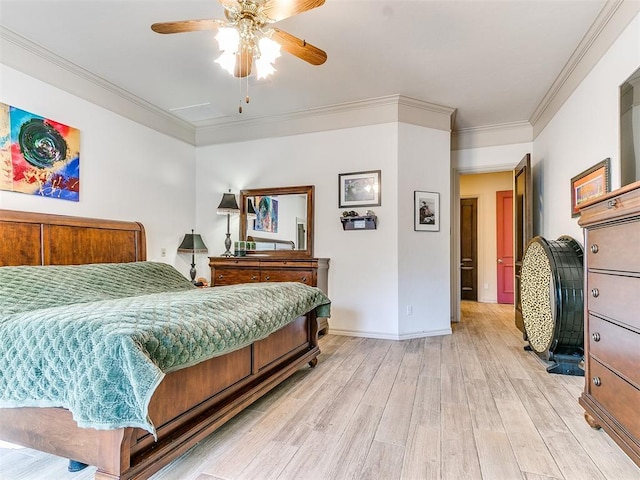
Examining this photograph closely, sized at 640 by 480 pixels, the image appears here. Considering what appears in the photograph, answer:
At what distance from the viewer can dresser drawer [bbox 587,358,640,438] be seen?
146 centimetres

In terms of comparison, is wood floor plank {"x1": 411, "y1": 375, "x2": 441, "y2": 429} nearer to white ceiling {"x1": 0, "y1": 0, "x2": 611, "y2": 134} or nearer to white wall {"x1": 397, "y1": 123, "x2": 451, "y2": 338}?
white wall {"x1": 397, "y1": 123, "x2": 451, "y2": 338}

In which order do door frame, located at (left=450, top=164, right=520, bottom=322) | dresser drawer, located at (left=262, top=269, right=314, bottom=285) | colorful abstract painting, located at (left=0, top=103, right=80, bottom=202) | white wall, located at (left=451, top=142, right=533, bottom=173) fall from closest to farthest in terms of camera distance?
Answer: colorful abstract painting, located at (left=0, top=103, right=80, bottom=202) → dresser drawer, located at (left=262, top=269, right=314, bottom=285) → white wall, located at (left=451, top=142, right=533, bottom=173) → door frame, located at (left=450, top=164, right=520, bottom=322)

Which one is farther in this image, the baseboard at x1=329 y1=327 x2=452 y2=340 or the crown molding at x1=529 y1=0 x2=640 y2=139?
the baseboard at x1=329 y1=327 x2=452 y2=340

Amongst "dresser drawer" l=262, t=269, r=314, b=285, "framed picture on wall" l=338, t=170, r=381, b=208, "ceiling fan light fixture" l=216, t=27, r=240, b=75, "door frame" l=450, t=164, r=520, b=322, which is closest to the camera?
"ceiling fan light fixture" l=216, t=27, r=240, b=75

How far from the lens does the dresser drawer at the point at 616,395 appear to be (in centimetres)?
146

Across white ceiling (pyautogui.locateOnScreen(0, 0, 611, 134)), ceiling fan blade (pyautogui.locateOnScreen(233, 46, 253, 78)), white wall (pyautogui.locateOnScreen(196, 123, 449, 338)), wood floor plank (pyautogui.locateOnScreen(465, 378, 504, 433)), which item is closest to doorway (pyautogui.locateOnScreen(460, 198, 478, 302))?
white ceiling (pyautogui.locateOnScreen(0, 0, 611, 134))

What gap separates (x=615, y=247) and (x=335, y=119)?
3301 mm

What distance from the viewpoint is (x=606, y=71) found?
102 inches

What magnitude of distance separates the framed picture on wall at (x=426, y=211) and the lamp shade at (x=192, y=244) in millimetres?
2772

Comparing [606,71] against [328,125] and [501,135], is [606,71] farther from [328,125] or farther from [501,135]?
[328,125]

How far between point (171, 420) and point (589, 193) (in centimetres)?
336

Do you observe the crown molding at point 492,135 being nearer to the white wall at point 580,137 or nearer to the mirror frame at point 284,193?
the white wall at point 580,137

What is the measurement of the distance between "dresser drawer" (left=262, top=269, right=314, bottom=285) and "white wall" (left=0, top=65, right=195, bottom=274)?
1327mm

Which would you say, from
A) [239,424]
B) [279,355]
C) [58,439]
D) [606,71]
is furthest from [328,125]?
[58,439]
